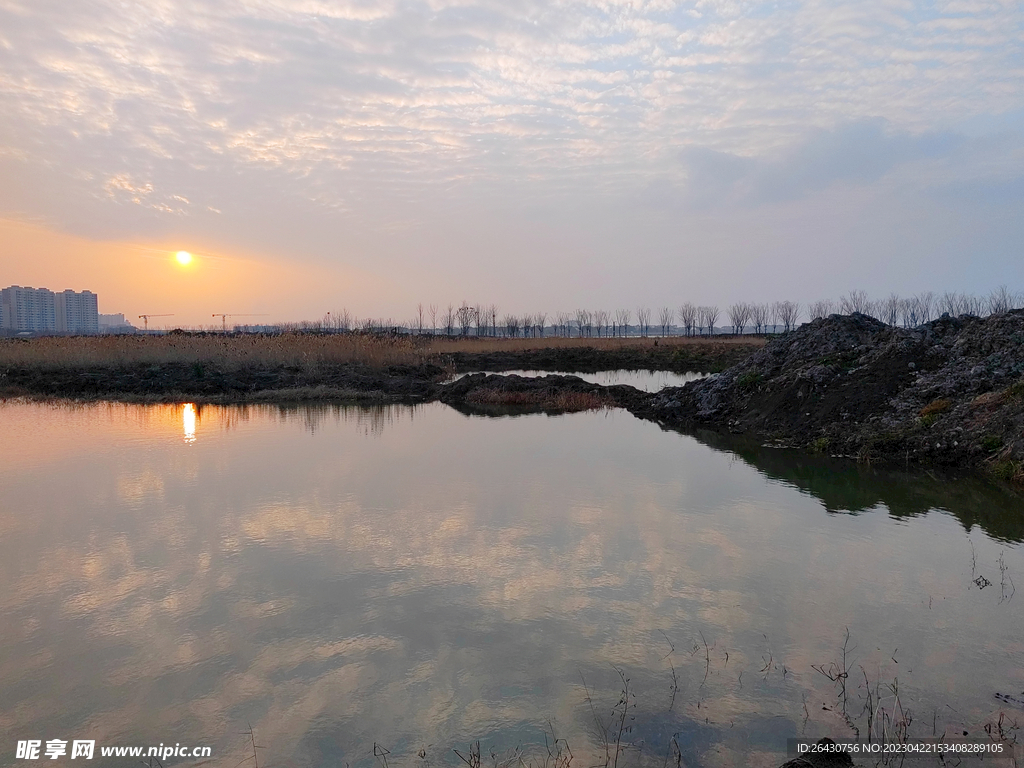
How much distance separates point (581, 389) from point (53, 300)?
145594 millimetres

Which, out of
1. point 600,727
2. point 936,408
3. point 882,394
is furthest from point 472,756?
point 882,394

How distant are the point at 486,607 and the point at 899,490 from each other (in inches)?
271

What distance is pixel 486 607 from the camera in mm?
4961

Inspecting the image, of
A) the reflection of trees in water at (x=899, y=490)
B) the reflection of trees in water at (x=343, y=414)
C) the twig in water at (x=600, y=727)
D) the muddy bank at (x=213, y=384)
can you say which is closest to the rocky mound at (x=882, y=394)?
the reflection of trees in water at (x=899, y=490)

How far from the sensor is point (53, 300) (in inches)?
5133

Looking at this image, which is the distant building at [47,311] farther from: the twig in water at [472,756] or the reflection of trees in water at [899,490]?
the twig in water at [472,756]

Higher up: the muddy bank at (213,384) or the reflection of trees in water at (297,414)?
the muddy bank at (213,384)

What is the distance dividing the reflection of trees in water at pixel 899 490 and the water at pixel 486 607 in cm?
7

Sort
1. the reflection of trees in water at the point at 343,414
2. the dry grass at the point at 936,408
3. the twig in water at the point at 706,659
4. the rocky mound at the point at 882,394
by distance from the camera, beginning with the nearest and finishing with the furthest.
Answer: the twig in water at the point at 706,659 < the rocky mound at the point at 882,394 < the dry grass at the point at 936,408 < the reflection of trees in water at the point at 343,414

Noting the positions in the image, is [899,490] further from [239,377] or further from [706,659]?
[239,377]

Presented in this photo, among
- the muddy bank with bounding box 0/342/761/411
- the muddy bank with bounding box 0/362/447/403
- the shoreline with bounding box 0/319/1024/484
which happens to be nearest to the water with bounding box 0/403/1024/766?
the shoreline with bounding box 0/319/1024/484

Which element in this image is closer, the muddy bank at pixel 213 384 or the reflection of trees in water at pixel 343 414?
the reflection of trees in water at pixel 343 414

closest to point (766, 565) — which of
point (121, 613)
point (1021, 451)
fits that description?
point (121, 613)

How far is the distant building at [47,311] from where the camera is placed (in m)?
121
